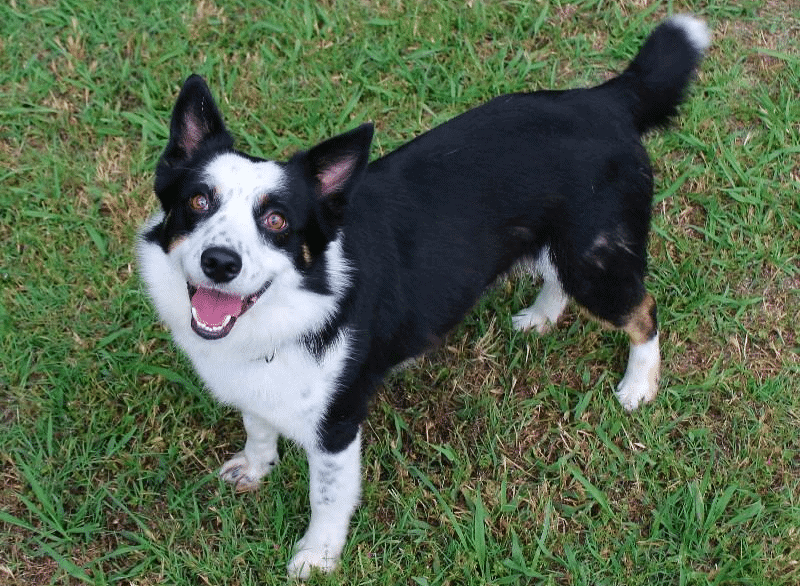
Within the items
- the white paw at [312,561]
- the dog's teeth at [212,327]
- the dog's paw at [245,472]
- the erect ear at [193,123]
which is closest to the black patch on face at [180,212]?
the erect ear at [193,123]

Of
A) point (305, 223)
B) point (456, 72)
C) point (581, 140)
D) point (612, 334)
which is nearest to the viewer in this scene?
point (305, 223)

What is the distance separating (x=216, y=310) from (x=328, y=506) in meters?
0.93

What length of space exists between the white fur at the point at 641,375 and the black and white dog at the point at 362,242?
0.05 m

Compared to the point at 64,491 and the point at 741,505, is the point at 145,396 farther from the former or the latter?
the point at 741,505

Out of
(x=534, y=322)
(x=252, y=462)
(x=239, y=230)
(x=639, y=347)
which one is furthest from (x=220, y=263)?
(x=639, y=347)

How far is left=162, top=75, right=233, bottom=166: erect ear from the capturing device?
288cm

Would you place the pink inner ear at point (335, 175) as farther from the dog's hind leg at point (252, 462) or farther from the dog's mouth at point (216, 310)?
the dog's hind leg at point (252, 462)

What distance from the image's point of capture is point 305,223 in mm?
2842

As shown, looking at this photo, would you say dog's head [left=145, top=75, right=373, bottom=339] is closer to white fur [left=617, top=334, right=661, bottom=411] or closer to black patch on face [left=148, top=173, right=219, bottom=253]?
black patch on face [left=148, top=173, right=219, bottom=253]

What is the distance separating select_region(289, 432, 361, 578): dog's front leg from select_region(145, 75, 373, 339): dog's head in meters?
0.67

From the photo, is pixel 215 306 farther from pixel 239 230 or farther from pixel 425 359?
pixel 425 359

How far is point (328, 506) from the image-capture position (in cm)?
327

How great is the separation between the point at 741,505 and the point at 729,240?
137 cm

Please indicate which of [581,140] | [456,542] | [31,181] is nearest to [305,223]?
[581,140]
